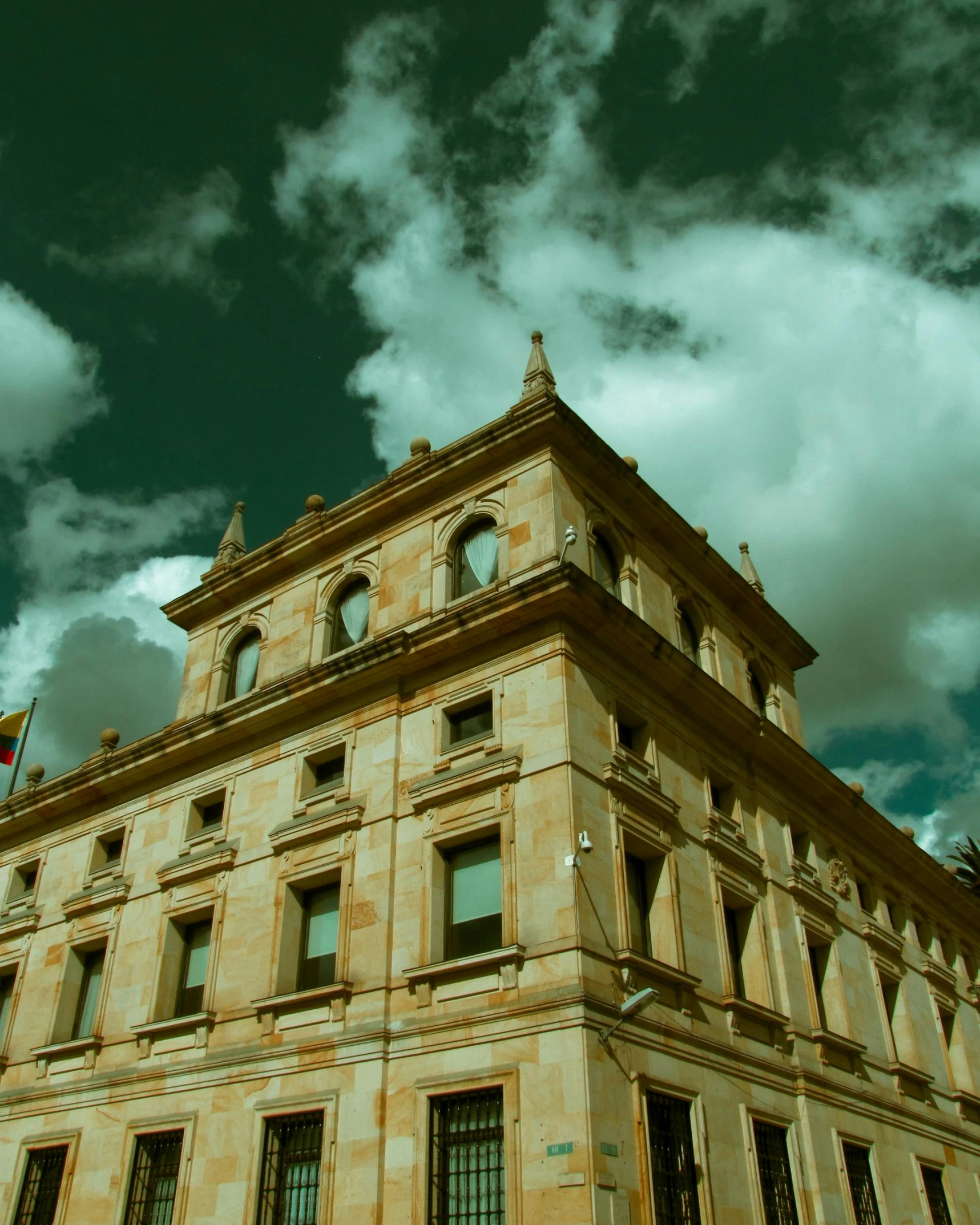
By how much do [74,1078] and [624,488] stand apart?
18.5 m

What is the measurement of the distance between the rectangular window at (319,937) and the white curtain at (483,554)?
7.37 meters

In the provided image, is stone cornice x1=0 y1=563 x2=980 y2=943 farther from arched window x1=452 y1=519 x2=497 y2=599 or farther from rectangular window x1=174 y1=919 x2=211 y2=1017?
rectangular window x1=174 y1=919 x2=211 y2=1017

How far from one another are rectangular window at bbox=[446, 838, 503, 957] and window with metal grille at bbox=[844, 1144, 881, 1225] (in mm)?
10157

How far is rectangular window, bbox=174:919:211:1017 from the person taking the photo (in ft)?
78.8

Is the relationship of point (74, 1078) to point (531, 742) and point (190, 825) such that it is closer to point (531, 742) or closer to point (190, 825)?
point (190, 825)

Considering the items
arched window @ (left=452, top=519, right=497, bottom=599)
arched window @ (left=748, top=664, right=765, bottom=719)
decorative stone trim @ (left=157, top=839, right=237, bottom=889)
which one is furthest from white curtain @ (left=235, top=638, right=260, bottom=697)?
arched window @ (left=748, top=664, right=765, bottom=719)

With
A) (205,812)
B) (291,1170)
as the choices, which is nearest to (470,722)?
(205,812)

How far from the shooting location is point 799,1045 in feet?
77.3

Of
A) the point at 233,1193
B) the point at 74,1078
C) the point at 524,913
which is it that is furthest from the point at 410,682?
the point at 74,1078

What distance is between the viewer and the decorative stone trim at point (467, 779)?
20.5 m

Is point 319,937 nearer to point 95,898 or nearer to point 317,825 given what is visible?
point 317,825

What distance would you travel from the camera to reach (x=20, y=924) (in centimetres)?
2869

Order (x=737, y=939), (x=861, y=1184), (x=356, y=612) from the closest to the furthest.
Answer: (x=861, y=1184) → (x=737, y=939) → (x=356, y=612)

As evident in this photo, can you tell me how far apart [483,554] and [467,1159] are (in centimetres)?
1244
